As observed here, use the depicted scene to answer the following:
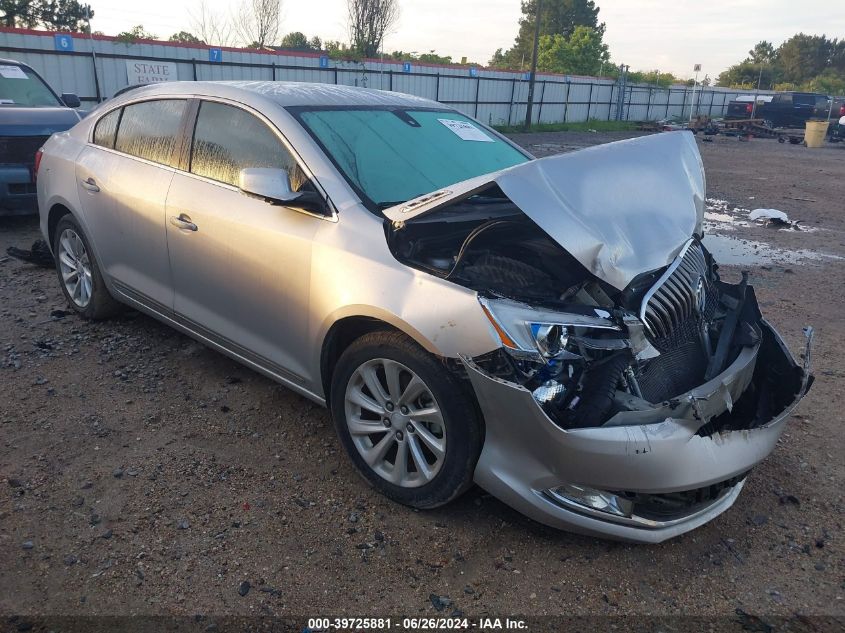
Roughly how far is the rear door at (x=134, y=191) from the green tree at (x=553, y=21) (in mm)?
73094

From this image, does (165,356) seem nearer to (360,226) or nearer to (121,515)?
(121,515)

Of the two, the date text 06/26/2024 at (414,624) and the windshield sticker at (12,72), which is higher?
the windshield sticker at (12,72)

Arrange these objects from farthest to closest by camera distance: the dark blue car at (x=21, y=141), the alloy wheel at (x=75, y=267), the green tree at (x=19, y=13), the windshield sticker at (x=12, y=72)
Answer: the green tree at (x=19, y=13)
the windshield sticker at (x=12, y=72)
the dark blue car at (x=21, y=141)
the alloy wheel at (x=75, y=267)

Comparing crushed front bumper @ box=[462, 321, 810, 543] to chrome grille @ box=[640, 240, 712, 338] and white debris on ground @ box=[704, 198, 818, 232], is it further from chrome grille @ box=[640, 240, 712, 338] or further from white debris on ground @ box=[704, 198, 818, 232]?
white debris on ground @ box=[704, 198, 818, 232]

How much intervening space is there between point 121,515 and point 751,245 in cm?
777

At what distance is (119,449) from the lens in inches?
130

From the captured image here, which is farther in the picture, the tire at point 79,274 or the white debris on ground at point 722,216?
the white debris on ground at point 722,216

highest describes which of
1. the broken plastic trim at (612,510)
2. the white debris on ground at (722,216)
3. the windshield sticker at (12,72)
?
the windshield sticker at (12,72)

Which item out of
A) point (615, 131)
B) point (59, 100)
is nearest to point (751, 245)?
point (59, 100)

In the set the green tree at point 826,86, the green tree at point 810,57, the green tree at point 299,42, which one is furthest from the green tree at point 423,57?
the green tree at point 810,57

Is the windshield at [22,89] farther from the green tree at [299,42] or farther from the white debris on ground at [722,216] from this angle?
the green tree at [299,42]

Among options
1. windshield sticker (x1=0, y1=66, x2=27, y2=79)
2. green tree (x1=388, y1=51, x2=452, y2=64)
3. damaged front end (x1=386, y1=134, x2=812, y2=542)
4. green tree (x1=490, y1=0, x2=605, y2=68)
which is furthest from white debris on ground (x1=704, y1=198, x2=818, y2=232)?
green tree (x1=490, y1=0, x2=605, y2=68)

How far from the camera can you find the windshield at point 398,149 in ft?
10.6

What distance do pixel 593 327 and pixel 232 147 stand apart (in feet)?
7.06
